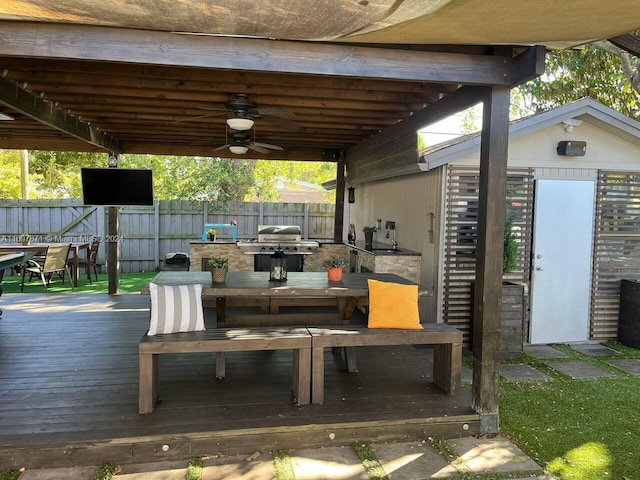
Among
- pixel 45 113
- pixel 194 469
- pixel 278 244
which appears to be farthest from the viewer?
pixel 278 244

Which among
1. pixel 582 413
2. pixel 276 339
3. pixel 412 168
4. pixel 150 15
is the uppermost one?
pixel 150 15

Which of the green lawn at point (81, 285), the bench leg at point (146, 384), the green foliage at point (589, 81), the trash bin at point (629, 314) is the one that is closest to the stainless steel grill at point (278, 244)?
the green lawn at point (81, 285)

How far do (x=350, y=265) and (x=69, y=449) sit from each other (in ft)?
18.1

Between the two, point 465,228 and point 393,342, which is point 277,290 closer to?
point 393,342

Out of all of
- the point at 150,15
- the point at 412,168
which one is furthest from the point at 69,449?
the point at 412,168

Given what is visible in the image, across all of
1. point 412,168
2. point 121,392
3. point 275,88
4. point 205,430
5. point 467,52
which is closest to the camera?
point 205,430

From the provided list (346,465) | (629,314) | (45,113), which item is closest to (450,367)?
(346,465)

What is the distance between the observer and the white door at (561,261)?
5.98 m

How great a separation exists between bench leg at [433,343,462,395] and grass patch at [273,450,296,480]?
1450 millimetres

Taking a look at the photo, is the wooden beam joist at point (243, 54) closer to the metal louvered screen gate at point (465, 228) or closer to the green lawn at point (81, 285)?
the metal louvered screen gate at point (465, 228)

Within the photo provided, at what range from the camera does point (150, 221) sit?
434 inches

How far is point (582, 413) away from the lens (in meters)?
3.92

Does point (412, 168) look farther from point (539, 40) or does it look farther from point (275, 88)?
point (539, 40)

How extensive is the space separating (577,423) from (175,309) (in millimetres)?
3189
